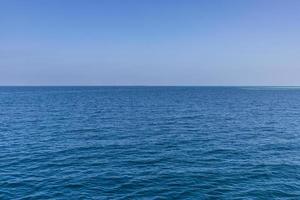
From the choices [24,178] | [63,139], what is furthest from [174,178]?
[63,139]

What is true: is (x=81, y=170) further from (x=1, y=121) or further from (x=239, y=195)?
(x=1, y=121)

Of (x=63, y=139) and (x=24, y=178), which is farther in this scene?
(x=63, y=139)

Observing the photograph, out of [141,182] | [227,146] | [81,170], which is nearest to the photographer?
[141,182]

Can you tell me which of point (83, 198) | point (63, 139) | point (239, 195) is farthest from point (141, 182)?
point (63, 139)

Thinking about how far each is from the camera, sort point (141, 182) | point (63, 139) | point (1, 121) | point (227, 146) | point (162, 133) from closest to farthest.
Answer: point (141, 182) < point (227, 146) < point (63, 139) < point (162, 133) < point (1, 121)

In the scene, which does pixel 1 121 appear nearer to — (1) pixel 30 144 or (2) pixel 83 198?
(1) pixel 30 144

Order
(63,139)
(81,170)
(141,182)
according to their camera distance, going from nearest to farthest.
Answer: (141,182)
(81,170)
(63,139)

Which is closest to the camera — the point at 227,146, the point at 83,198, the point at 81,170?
the point at 83,198

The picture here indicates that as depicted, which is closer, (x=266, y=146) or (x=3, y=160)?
(x=3, y=160)

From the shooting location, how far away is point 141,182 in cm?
2105

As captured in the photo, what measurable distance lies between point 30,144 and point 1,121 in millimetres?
23984

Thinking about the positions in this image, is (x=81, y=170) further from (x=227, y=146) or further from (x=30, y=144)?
(x=227, y=146)

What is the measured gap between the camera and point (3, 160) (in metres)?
26.7

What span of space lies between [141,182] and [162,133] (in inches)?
812
